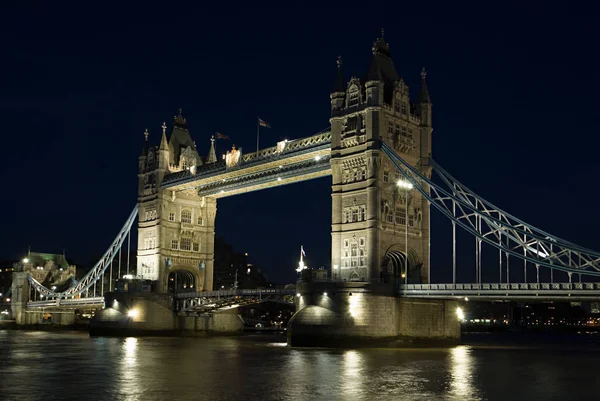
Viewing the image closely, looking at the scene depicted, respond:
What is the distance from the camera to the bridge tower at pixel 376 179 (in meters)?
57.7

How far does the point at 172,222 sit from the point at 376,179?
1190 inches

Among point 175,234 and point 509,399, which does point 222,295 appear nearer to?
point 175,234

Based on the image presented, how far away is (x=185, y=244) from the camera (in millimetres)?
82375

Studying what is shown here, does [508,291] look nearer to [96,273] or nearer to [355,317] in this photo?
[355,317]

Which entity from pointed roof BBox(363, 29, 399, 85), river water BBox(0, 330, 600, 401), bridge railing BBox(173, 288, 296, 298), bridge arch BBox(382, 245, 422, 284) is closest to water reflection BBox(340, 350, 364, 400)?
river water BBox(0, 330, 600, 401)

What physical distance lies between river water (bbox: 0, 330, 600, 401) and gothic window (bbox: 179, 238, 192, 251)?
32.4 m

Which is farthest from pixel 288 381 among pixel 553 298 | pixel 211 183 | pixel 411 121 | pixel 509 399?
pixel 211 183

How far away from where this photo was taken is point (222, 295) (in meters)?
73.1

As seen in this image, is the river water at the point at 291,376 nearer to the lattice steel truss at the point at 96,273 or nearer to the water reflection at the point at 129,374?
the water reflection at the point at 129,374

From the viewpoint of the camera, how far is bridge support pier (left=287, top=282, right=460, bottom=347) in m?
54.0

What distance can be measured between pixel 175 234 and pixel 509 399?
191 ft

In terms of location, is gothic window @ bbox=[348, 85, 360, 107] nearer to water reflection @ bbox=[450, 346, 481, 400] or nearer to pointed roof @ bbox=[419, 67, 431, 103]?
pointed roof @ bbox=[419, 67, 431, 103]

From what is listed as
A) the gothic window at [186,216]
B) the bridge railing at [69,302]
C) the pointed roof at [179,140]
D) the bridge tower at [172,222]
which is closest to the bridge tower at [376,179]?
the bridge tower at [172,222]

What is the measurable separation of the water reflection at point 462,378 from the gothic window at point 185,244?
133ft
